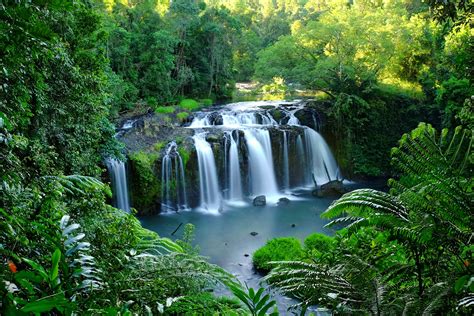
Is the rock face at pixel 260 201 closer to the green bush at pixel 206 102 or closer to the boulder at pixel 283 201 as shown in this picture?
the boulder at pixel 283 201

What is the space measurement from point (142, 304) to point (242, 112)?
1496 cm

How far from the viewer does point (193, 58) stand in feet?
73.8

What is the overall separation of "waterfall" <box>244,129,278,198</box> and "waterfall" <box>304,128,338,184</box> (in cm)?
191

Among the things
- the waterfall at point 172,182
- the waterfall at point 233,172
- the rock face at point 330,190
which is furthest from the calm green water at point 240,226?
the waterfall at point 233,172

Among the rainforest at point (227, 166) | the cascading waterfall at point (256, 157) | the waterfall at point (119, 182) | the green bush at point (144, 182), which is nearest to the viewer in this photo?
the rainforest at point (227, 166)

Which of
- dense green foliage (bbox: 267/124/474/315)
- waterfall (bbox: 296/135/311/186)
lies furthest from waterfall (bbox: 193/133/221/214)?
dense green foliage (bbox: 267/124/474/315)

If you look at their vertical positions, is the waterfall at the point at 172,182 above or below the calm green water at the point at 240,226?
above

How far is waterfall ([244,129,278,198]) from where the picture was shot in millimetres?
14383

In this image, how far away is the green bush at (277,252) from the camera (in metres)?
8.41

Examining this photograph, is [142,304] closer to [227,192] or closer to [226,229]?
[226,229]

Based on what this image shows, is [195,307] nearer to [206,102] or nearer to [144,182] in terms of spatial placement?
[144,182]

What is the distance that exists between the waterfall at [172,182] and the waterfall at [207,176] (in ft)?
2.23

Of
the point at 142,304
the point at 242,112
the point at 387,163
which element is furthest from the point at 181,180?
the point at 142,304

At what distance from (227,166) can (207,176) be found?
0.94 meters
